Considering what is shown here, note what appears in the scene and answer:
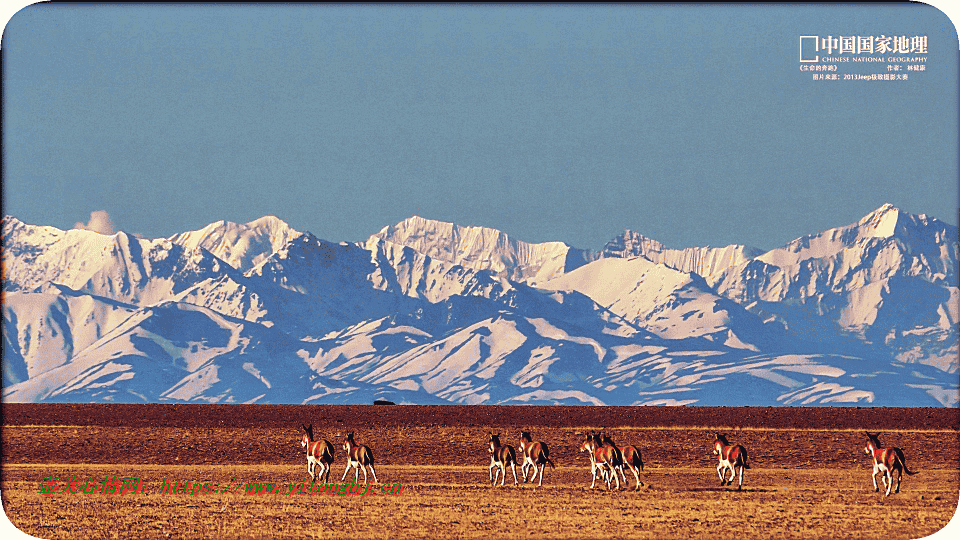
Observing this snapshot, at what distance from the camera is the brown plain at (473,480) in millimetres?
40656

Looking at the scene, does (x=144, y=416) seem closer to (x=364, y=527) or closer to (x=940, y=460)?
(x=940, y=460)

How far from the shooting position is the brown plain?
4066cm

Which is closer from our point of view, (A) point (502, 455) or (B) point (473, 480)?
(A) point (502, 455)

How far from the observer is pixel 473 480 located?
183 ft

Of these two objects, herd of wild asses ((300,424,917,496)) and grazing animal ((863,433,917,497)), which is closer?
grazing animal ((863,433,917,497))

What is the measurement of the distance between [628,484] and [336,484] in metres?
9.62

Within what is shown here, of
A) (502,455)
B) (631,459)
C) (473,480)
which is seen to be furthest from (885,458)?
(473,480)

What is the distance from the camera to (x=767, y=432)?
252 ft

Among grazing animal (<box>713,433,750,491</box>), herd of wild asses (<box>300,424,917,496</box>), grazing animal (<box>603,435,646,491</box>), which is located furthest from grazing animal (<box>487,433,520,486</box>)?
grazing animal (<box>713,433,750,491</box>)

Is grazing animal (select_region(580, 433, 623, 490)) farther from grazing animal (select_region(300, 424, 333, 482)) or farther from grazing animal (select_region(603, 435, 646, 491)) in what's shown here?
grazing animal (select_region(300, 424, 333, 482))

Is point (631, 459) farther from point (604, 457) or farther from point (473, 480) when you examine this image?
point (473, 480)

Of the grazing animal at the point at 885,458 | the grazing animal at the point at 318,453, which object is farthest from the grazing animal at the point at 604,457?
the grazing animal at the point at 318,453

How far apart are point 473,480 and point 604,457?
804 centimetres

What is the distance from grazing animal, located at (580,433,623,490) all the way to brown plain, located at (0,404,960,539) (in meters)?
0.67
